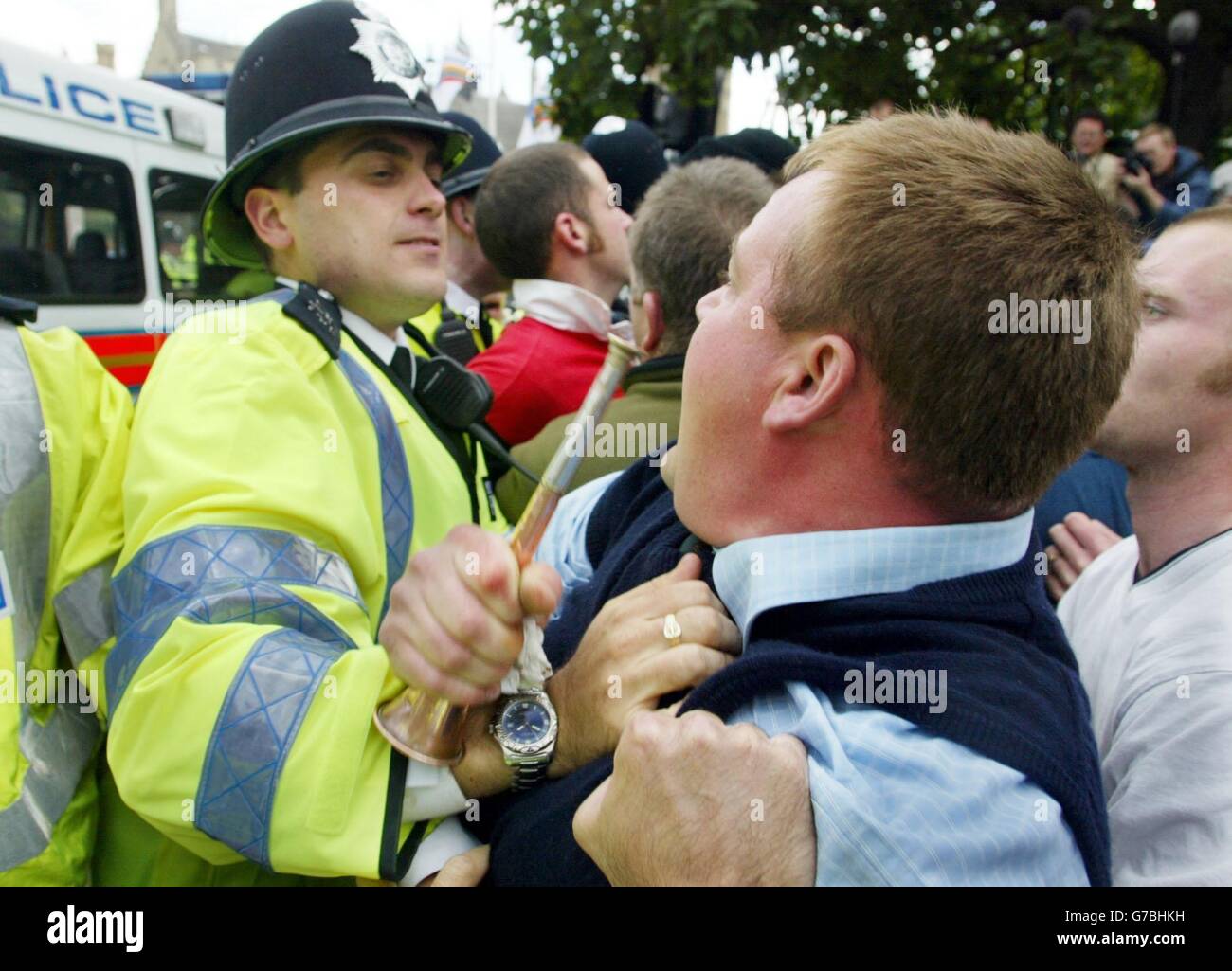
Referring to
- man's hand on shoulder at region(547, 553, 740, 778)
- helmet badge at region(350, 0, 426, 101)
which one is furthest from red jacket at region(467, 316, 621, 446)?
man's hand on shoulder at region(547, 553, 740, 778)

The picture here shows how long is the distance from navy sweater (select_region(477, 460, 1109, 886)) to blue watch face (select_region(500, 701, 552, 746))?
0.07 metres

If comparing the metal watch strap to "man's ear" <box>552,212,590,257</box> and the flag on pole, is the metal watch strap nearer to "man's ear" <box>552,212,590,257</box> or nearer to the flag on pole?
"man's ear" <box>552,212,590,257</box>

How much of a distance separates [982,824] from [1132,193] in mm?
4910

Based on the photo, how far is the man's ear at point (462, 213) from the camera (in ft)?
14.8

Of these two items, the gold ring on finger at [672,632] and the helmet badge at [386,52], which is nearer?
the gold ring on finger at [672,632]

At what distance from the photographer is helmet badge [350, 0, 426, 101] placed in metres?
1.89

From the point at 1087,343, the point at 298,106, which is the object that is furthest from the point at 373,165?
the point at 1087,343

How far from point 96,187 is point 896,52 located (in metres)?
6.29

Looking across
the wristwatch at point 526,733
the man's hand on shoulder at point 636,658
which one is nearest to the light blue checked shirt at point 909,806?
the man's hand on shoulder at point 636,658

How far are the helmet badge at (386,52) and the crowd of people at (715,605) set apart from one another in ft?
0.66

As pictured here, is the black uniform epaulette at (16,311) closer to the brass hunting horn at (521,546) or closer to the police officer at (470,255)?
the brass hunting horn at (521,546)

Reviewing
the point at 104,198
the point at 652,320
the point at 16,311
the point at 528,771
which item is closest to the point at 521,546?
the point at 528,771

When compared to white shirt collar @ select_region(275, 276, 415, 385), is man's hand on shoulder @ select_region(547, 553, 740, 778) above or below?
below
